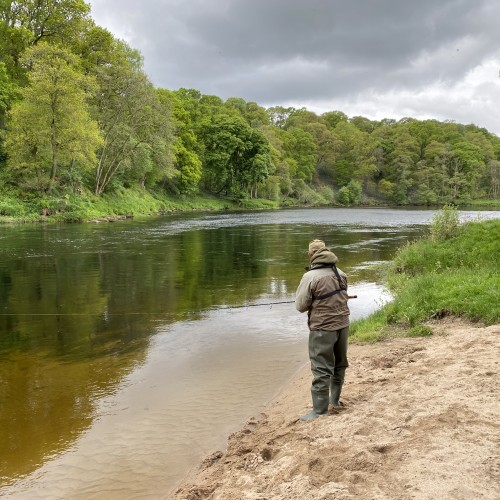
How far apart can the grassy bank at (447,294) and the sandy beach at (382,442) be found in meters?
1.99

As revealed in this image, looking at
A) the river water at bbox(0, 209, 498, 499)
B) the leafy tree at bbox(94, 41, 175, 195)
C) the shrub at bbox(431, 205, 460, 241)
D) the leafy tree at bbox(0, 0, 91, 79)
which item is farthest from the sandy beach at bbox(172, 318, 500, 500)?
the leafy tree at bbox(0, 0, 91, 79)

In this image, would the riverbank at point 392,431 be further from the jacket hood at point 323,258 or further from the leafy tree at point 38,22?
the leafy tree at point 38,22

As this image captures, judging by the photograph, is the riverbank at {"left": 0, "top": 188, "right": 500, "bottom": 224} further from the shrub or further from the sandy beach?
the sandy beach

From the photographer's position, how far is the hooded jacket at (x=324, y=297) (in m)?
5.50

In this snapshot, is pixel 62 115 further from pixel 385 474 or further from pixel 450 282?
pixel 385 474

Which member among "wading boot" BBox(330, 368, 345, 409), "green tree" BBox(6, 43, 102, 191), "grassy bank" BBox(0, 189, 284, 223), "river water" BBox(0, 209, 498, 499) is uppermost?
"green tree" BBox(6, 43, 102, 191)

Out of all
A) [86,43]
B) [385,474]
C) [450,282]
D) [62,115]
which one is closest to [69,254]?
[450,282]

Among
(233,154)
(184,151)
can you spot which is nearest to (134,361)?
(184,151)

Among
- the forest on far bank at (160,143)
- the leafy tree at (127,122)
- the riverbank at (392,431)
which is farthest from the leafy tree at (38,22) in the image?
the riverbank at (392,431)

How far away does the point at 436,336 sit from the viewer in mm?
8172

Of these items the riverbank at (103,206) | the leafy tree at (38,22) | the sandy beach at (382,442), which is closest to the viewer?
the sandy beach at (382,442)

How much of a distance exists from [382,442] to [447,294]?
6019 millimetres

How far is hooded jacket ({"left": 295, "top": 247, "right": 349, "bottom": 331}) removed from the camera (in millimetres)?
5504

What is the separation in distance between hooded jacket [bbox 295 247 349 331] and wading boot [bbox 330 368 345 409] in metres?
0.65
